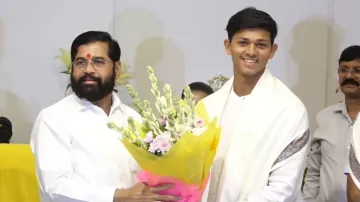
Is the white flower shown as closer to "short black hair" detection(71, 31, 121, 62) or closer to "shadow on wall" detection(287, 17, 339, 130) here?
"short black hair" detection(71, 31, 121, 62)

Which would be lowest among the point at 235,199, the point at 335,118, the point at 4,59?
the point at 235,199

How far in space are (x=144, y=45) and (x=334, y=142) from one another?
150cm

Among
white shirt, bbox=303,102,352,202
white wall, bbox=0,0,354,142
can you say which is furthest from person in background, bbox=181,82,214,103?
white shirt, bbox=303,102,352,202

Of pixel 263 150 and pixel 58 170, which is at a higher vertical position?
pixel 263 150

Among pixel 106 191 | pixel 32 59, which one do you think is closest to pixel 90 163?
pixel 106 191

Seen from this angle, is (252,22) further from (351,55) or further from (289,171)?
(351,55)

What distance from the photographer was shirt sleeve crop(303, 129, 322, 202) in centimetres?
322

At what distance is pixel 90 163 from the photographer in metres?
2.45

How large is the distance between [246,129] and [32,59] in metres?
2.02

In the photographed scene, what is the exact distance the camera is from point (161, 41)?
4.08m

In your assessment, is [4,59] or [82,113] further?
[4,59]

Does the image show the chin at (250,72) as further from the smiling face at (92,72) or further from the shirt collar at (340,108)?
the shirt collar at (340,108)

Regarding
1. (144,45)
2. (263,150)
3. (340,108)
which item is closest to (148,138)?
(263,150)

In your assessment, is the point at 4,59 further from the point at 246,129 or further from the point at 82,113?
the point at 246,129
